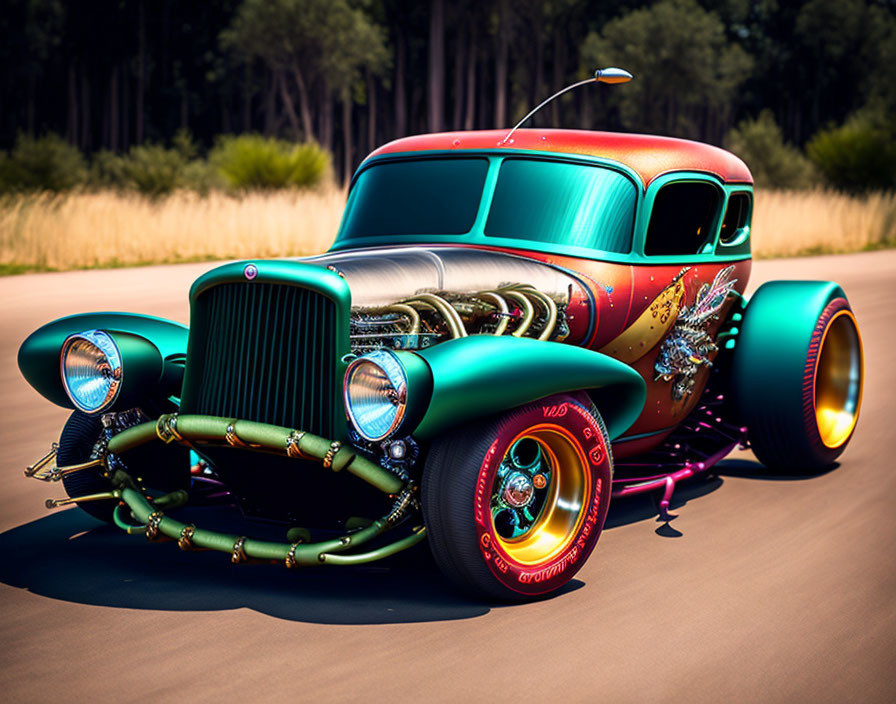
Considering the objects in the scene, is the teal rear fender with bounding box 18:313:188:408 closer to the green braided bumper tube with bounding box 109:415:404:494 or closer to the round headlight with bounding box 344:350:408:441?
the green braided bumper tube with bounding box 109:415:404:494

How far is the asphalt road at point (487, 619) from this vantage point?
A: 3.60 m

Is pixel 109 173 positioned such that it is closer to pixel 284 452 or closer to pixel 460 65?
pixel 460 65

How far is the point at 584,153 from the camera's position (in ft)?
18.1

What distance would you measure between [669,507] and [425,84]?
196 feet

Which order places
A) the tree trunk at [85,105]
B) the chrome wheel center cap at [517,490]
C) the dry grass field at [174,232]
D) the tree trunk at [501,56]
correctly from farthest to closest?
the tree trunk at [85,105] → the tree trunk at [501,56] → the dry grass field at [174,232] → the chrome wheel center cap at [517,490]

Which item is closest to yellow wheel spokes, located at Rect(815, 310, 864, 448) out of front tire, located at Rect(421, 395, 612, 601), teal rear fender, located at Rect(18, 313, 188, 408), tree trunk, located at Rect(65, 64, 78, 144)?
front tire, located at Rect(421, 395, 612, 601)

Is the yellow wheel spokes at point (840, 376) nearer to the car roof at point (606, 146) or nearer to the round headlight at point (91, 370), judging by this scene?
the car roof at point (606, 146)

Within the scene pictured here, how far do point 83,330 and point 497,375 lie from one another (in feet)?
6.59

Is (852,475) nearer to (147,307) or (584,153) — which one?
(584,153)

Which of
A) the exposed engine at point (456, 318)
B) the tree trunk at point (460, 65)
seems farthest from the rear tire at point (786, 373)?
the tree trunk at point (460, 65)

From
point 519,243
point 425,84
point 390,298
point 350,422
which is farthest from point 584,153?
point 425,84

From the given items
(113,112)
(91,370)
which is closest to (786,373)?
(91,370)

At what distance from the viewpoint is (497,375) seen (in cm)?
409

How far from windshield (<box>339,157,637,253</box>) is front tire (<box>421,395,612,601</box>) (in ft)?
3.88
